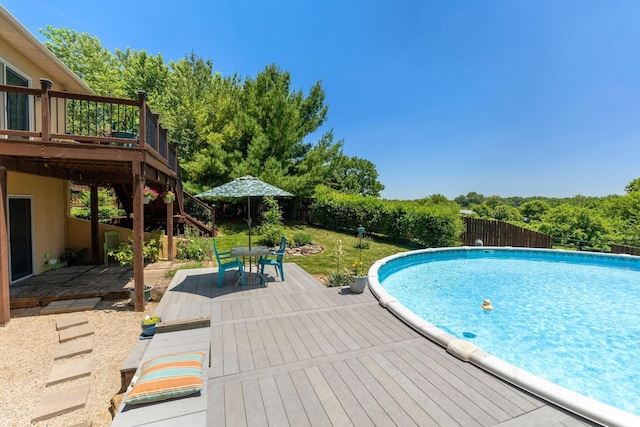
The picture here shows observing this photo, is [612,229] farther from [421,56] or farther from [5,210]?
[5,210]

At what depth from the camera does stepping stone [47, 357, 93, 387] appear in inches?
145

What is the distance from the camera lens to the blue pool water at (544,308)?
14.9ft

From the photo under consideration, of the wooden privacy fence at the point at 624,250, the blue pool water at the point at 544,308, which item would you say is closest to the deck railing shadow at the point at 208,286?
the blue pool water at the point at 544,308

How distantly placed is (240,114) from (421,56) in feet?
36.2

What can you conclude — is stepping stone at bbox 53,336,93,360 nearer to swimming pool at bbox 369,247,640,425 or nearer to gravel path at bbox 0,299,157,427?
gravel path at bbox 0,299,157,427

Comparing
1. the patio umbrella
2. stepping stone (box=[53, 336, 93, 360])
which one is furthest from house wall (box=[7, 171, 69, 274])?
the patio umbrella

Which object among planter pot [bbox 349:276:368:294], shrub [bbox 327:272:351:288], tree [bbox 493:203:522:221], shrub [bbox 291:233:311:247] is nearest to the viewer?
planter pot [bbox 349:276:368:294]

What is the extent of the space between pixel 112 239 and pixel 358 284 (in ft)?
27.6

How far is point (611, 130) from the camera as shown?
76.8ft

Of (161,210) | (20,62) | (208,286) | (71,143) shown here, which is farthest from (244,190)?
(161,210)

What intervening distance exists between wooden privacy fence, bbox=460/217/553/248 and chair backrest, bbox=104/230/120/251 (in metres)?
15.5

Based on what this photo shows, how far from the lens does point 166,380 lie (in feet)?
7.55

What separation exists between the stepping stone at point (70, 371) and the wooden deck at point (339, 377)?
44.5 inches

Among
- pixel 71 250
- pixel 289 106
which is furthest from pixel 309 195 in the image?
pixel 71 250
